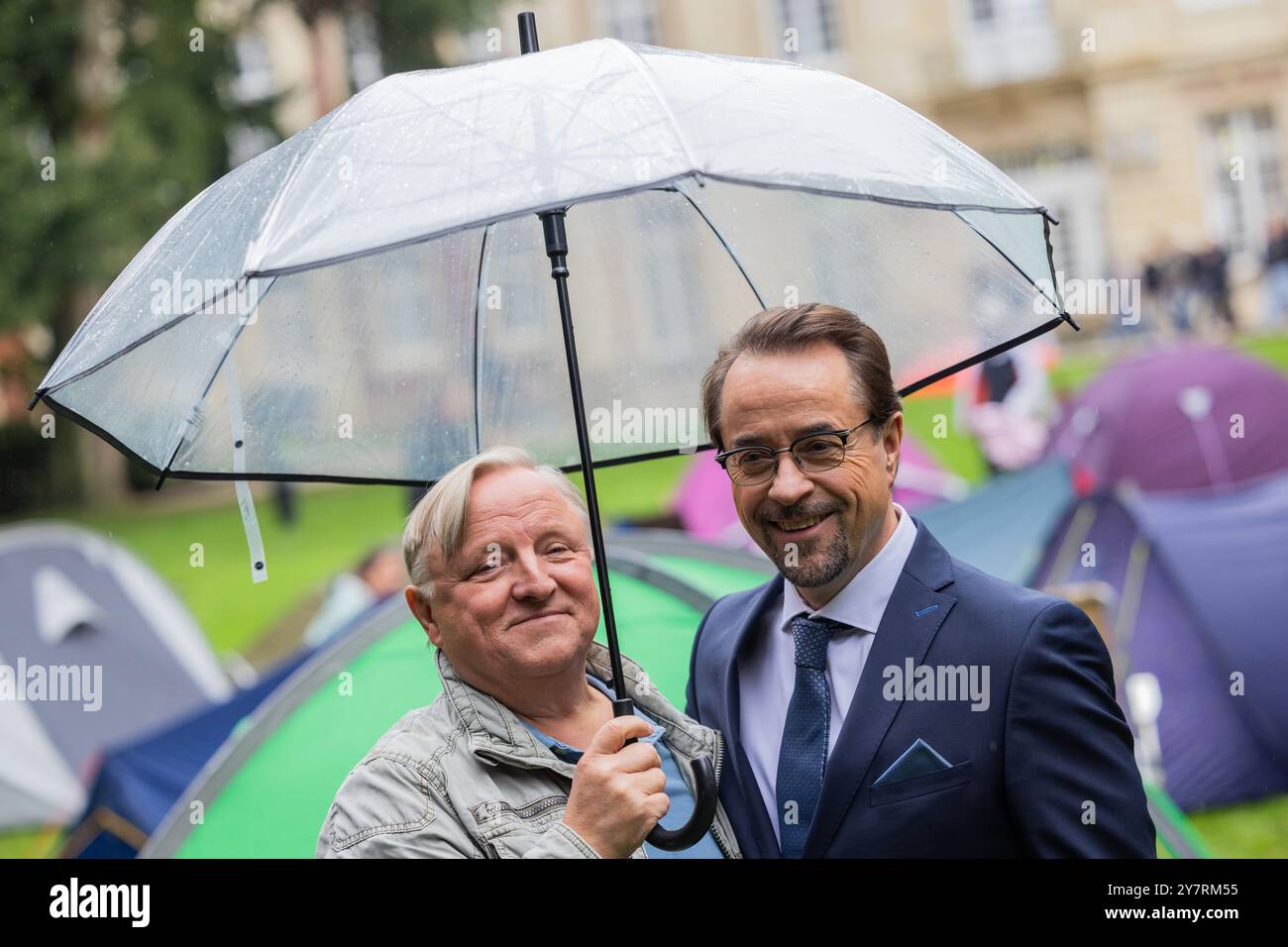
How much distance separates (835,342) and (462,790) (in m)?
0.86

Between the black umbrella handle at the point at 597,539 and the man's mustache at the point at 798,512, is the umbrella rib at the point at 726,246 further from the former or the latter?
the man's mustache at the point at 798,512

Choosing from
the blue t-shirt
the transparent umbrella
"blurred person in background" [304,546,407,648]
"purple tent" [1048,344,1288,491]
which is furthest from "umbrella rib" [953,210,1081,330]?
"purple tent" [1048,344,1288,491]

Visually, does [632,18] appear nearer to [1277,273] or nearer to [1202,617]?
[1277,273]

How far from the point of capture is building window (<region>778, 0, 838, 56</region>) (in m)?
21.6

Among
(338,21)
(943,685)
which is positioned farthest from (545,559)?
(338,21)

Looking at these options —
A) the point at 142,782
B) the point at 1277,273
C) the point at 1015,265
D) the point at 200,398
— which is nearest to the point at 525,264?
the point at 200,398

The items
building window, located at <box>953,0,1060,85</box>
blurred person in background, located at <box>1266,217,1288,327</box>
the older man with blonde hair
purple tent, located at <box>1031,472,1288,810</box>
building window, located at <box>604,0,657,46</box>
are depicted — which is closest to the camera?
the older man with blonde hair

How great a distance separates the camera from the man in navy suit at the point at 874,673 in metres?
2.09

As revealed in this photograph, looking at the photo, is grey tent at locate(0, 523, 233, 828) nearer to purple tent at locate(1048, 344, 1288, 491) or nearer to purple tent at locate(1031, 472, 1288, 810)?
purple tent at locate(1031, 472, 1288, 810)

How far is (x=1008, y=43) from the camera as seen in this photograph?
23.5 m

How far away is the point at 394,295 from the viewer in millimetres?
2861

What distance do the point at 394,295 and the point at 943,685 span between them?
130 cm

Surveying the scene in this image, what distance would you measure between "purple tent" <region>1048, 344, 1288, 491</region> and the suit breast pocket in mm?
5811

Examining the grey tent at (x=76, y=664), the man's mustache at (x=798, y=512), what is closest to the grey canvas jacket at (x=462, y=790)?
the man's mustache at (x=798, y=512)
